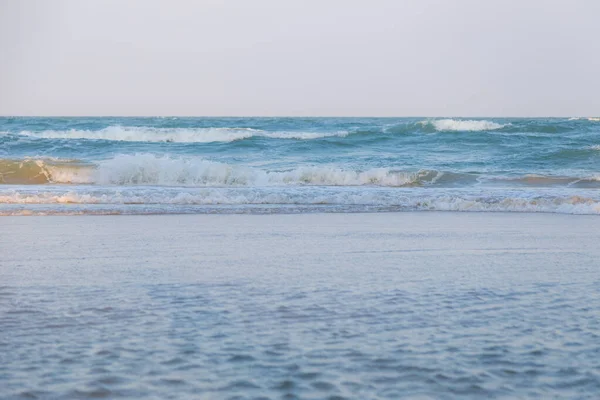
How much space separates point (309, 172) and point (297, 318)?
14408 mm

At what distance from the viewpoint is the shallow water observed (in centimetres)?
292

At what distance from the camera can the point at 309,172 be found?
1831 centimetres

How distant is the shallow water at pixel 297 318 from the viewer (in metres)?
2.92

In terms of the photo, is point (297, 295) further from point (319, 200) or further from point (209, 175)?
point (209, 175)

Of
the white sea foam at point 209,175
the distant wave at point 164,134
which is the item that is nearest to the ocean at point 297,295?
the white sea foam at point 209,175

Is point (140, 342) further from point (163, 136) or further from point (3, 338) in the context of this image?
point (163, 136)

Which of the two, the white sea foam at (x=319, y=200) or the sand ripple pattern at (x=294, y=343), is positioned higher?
the sand ripple pattern at (x=294, y=343)

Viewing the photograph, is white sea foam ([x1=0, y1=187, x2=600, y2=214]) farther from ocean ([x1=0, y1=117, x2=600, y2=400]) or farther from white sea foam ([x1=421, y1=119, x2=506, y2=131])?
white sea foam ([x1=421, y1=119, x2=506, y2=131])

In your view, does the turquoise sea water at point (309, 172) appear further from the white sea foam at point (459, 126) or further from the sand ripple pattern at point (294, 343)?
the sand ripple pattern at point (294, 343)

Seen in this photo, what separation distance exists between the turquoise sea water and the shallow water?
4.59m

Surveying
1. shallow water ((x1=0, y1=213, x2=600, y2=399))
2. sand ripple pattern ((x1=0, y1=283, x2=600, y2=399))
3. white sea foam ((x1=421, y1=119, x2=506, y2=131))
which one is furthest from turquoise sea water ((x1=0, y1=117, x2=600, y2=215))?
sand ripple pattern ((x1=0, y1=283, x2=600, y2=399))

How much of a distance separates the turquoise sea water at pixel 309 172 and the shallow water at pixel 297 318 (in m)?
4.59

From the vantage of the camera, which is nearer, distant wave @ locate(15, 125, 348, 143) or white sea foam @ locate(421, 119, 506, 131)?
distant wave @ locate(15, 125, 348, 143)

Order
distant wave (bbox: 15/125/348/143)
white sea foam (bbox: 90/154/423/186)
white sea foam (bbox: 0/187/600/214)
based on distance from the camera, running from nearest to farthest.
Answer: white sea foam (bbox: 0/187/600/214), white sea foam (bbox: 90/154/423/186), distant wave (bbox: 15/125/348/143)
